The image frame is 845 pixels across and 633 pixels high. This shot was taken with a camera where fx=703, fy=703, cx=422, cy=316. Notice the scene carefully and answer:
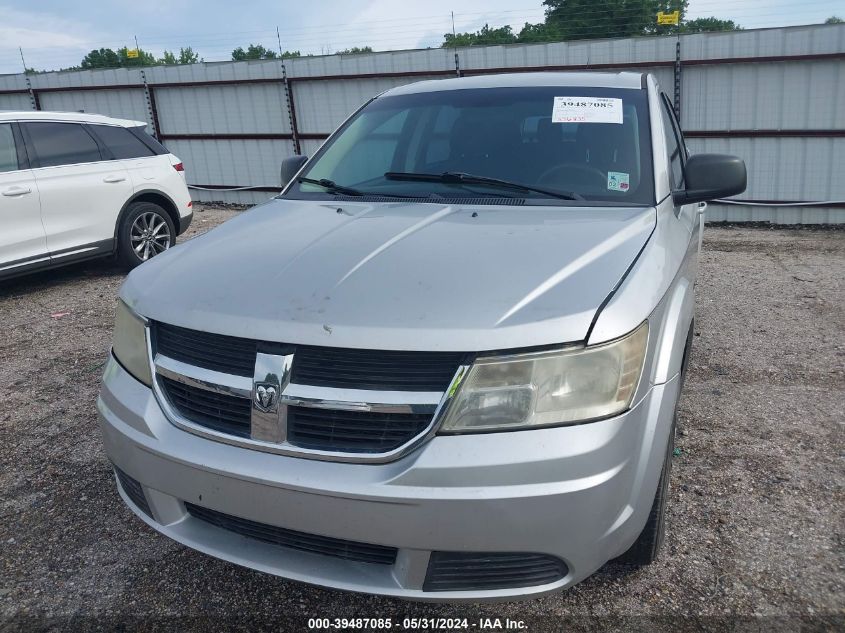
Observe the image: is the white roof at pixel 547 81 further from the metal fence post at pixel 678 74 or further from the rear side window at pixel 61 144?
the metal fence post at pixel 678 74

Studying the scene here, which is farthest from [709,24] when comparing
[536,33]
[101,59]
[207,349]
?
[207,349]

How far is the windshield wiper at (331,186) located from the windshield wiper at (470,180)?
171mm

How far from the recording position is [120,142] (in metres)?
7.17

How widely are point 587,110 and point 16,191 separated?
5265mm

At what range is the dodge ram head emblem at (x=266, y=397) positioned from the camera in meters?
1.83

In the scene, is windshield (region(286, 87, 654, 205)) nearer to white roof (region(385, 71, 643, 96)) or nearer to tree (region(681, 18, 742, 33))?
white roof (region(385, 71, 643, 96))

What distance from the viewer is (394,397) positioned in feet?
5.73

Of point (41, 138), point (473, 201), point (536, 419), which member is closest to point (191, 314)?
point (536, 419)

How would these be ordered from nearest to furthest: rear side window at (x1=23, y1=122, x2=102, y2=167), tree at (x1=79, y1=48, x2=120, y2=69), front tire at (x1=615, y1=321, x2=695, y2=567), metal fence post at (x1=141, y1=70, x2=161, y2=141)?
front tire at (x1=615, y1=321, x2=695, y2=567)
rear side window at (x1=23, y1=122, x2=102, y2=167)
metal fence post at (x1=141, y1=70, x2=161, y2=141)
tree at (x1=79, y1=48, x2=120, y2=69)

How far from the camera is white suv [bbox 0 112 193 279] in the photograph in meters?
6.18

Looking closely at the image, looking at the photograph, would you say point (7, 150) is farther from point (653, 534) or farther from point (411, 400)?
point (653, 534)

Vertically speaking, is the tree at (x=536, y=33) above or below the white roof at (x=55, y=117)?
above

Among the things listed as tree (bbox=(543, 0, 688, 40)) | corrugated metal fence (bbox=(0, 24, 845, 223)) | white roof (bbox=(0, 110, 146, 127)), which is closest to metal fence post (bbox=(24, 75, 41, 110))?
corrugated metal fence (bbox=(0, 24, 845, 223))

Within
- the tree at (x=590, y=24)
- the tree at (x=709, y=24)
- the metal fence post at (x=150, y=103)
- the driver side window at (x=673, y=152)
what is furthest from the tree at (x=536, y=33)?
the driver side window at (x=673, y=152)
